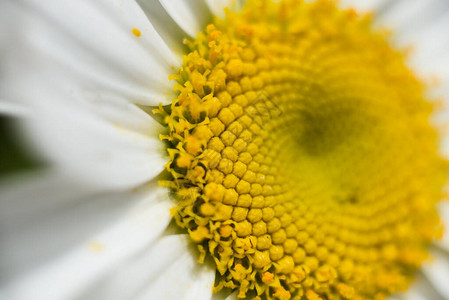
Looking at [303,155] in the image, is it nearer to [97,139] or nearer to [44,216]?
[97,139]

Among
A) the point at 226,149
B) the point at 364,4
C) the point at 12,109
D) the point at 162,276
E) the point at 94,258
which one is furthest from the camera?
the point at 364,4

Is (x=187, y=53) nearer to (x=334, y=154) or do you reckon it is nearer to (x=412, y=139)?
(x=334, y=154)

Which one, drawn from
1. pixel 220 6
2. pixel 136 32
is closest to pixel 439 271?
pixel 220 6

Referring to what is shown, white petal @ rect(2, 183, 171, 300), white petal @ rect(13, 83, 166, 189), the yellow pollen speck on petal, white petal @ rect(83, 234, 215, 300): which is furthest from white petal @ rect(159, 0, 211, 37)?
white petal @ rect(83, 234, 215, 300)

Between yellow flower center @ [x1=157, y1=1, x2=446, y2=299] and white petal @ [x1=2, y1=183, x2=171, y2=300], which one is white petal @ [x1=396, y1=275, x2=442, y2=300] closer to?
yellow flower center @ [x1=157, y1=1, x2=446, y2=299]

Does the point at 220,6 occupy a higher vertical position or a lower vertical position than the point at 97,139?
higher

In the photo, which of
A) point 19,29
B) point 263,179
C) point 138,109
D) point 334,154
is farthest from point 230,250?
point 19,29

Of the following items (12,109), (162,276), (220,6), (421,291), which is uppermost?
(220,6)
